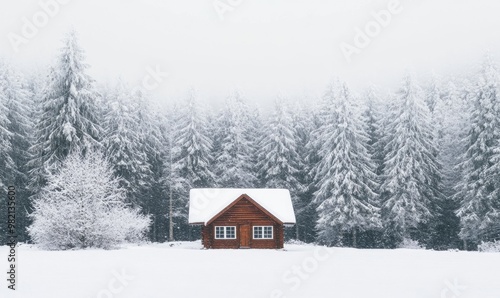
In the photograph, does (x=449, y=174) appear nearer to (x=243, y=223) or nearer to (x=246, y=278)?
(x=243, y=223)

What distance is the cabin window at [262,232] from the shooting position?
42812 millimetres

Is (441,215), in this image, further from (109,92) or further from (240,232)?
(109,92)

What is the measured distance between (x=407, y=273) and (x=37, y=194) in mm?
31050

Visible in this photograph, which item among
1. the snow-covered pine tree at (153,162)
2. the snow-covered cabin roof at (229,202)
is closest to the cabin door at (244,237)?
the snow-covered cabin roof at (229,202)

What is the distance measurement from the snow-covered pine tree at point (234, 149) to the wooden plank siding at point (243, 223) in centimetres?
1199

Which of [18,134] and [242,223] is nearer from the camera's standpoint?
[242,223]

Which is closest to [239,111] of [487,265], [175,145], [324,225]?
[175,145]

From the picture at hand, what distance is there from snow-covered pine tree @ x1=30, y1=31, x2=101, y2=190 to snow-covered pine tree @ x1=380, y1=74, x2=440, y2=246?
1026 inches

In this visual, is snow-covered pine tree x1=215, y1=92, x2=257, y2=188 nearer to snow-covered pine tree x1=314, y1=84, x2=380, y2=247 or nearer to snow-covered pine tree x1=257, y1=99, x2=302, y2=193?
snow-covered pine tree x1=257, y1=99, x2=302, y2=193

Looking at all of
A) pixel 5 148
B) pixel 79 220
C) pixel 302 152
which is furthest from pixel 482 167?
pixel 5 148

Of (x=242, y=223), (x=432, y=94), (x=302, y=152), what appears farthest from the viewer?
(x=432, y=94)

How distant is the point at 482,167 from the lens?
45.5 m

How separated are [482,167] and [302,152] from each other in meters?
18.7

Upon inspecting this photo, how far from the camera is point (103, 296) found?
1616 centimetres
